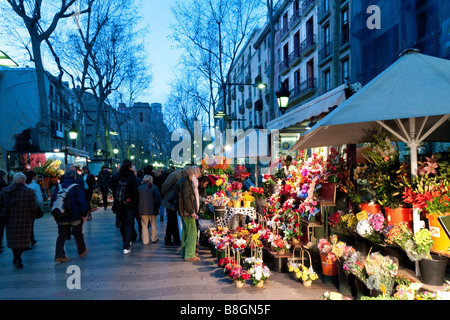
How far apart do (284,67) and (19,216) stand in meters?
26.2

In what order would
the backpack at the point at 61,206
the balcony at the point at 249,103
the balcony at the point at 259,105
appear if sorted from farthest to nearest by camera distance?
the balcony at the point at 249,103 < the balcony at the point at 259,105 < the backpack at the point at 61,206

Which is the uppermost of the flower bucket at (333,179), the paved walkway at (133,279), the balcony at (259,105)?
the balcony at (259,105)

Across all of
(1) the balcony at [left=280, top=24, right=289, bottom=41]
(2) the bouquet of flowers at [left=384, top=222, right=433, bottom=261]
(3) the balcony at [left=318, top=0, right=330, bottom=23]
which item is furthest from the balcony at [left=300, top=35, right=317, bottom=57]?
(2) the bouquet of flowers at [left=384, top=222, right=433, bottom=261]

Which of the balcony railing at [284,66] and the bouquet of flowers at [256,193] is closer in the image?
the bouquet of flowers at [256,193]

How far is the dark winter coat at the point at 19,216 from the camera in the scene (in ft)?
20.6

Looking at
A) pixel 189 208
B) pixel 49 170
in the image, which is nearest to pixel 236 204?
pixel 189 208

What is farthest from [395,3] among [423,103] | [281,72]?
[281,72]

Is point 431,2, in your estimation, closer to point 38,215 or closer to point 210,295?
point 210,295

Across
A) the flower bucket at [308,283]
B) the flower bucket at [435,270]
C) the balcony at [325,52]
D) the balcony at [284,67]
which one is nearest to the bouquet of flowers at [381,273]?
the flower bucket at [435,270]

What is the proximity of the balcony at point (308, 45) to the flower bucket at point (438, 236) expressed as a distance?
70.0 feet

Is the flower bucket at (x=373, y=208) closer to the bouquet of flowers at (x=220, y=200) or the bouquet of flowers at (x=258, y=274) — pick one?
the bouquet of flowers at (x=258, y=274)

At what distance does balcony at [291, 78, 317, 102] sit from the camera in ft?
77.2

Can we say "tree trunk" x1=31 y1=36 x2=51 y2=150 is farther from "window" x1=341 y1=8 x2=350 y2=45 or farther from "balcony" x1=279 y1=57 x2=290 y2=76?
"balcony" x1=279 y1=57 x2=290 y2=76

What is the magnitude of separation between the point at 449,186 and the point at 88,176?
1204cm
